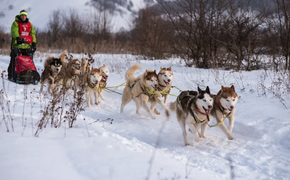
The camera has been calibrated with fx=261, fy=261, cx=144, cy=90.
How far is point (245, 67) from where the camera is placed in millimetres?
8328

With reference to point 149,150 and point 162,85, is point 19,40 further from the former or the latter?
point 149,150

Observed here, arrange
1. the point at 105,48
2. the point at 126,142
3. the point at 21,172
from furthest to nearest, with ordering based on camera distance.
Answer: the point at 105,48
the point at 126,142
the point at 21,172

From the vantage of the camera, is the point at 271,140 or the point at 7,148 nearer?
the point at 7,148

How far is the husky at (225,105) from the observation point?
3325 mm

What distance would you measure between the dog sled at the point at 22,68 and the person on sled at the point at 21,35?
7cm

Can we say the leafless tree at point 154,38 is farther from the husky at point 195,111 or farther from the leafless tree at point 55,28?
the leafless tree at point 55,28

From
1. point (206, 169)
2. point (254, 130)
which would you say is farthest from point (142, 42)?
point (206, 169)

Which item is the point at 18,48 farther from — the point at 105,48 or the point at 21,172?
the point at 105,48

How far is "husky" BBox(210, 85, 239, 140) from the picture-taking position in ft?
10.9

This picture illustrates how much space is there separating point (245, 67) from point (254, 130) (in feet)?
16.6

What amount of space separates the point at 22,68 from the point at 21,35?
0.84m

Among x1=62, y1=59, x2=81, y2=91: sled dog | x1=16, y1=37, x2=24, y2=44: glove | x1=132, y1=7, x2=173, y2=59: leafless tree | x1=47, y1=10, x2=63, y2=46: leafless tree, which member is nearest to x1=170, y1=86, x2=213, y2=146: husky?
x1=62, y1=59, x2=81, y2=91: sled dog

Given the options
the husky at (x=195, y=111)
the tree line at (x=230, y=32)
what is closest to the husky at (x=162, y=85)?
the husky at (x=195, y=111)

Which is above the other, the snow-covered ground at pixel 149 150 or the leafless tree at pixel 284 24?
the leafless tree at pixel 284 24
